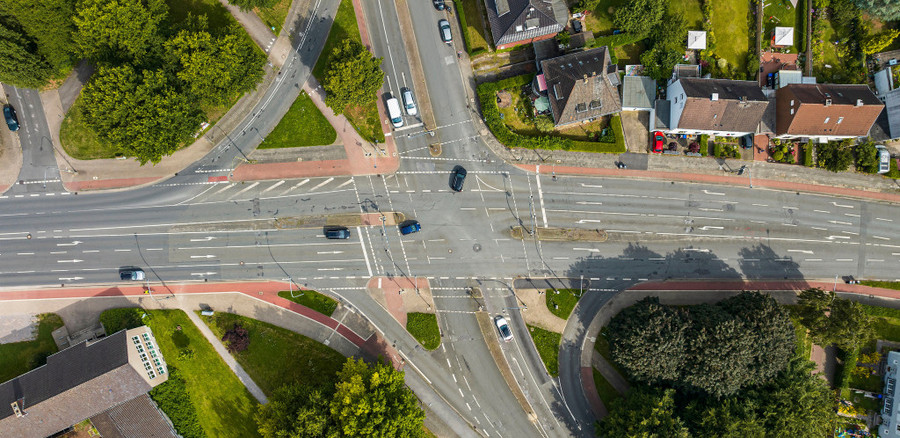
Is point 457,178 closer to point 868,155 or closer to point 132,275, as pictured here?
point 132,275

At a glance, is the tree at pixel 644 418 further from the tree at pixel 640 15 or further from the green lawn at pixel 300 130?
the green lawn at pixel 300 130

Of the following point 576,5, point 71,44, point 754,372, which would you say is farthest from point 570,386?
point 71,44

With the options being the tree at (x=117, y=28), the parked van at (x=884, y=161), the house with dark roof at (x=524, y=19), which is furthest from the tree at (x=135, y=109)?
the parked van at (x=884, y=161)

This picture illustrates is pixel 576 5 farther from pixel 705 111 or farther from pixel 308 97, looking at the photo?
pixel 308 97

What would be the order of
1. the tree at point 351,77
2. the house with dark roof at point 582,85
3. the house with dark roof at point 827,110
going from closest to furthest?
the tree at point 351,77, the house with dark roof at point 582,85, the house with dark roof at point 827,110

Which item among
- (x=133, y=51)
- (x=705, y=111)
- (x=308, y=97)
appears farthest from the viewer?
(x=308, y=97)

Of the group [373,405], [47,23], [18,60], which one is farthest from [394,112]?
[18,60]
